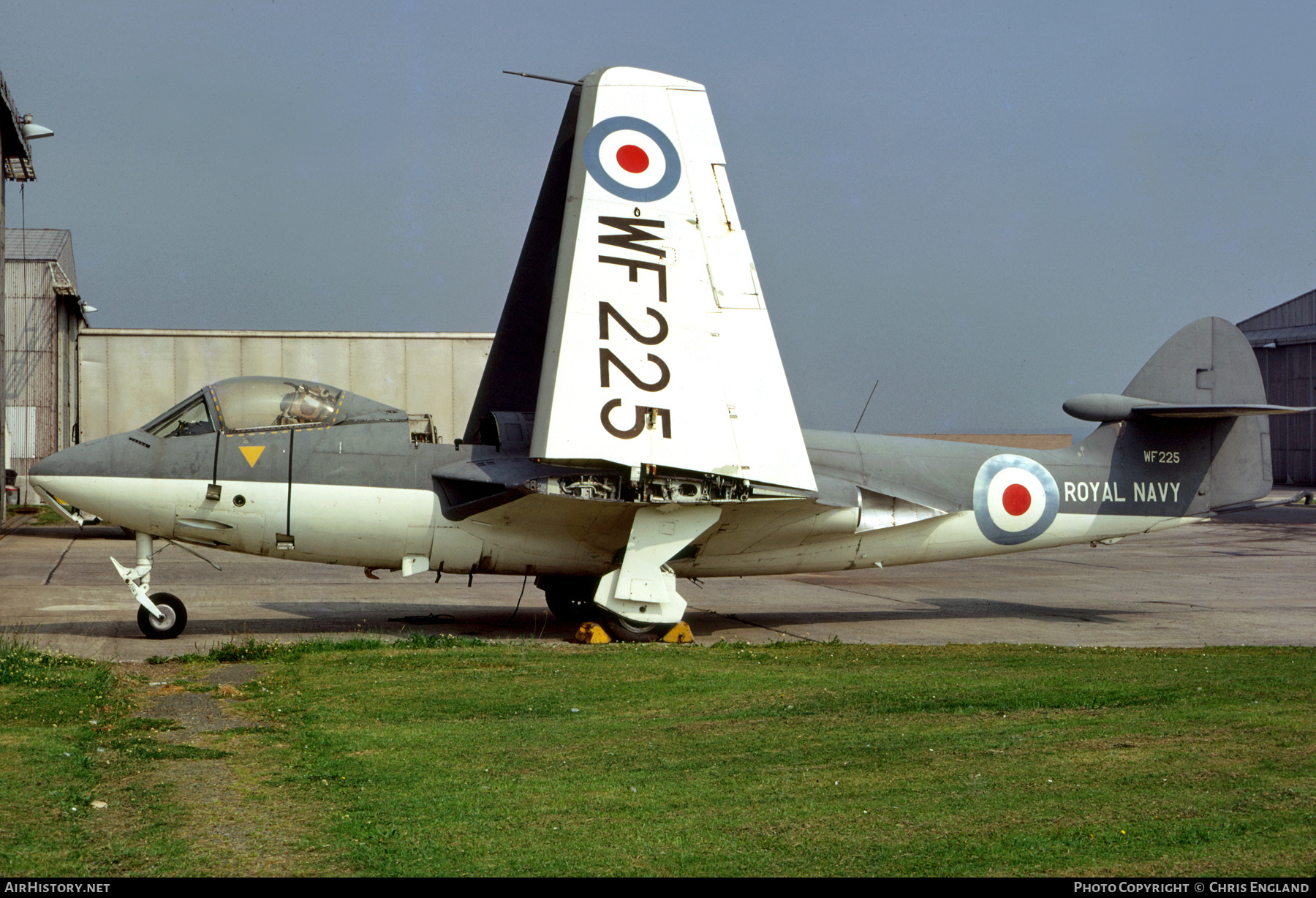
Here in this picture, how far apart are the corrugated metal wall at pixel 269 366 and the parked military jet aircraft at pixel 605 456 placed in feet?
65.8

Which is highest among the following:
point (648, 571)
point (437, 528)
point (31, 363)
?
point (31, 363)

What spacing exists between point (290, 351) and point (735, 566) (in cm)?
2429

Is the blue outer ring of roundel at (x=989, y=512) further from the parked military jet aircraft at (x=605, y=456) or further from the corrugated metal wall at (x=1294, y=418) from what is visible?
the corrugated metal wall at (x=1294, y=418)

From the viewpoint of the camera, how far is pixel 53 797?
17.8 feet

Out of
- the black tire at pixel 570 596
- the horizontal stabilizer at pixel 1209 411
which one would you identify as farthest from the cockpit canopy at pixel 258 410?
the horizontal stabilizer at pixel 1209 411

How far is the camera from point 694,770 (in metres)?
6.18

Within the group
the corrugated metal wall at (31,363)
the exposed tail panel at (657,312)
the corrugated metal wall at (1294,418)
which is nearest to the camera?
the exposed tail panel at (657,312)

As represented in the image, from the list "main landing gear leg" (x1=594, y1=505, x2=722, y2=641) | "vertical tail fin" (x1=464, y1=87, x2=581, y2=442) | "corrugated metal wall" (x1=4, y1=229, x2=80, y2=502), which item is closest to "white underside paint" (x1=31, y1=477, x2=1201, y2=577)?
"main landing gear leg" (x1=594, y1=505, x2=722, y2=641)

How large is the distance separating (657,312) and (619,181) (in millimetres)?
1474

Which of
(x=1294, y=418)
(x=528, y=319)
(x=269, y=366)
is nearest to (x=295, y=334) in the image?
(x=269, y=366)

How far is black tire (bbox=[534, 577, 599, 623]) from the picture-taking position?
1440 cm

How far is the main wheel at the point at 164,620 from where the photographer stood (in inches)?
481

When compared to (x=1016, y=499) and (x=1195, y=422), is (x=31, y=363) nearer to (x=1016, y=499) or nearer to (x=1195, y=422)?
(x=1016, y=499)

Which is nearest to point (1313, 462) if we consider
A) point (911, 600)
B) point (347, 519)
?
point (911, 600)
